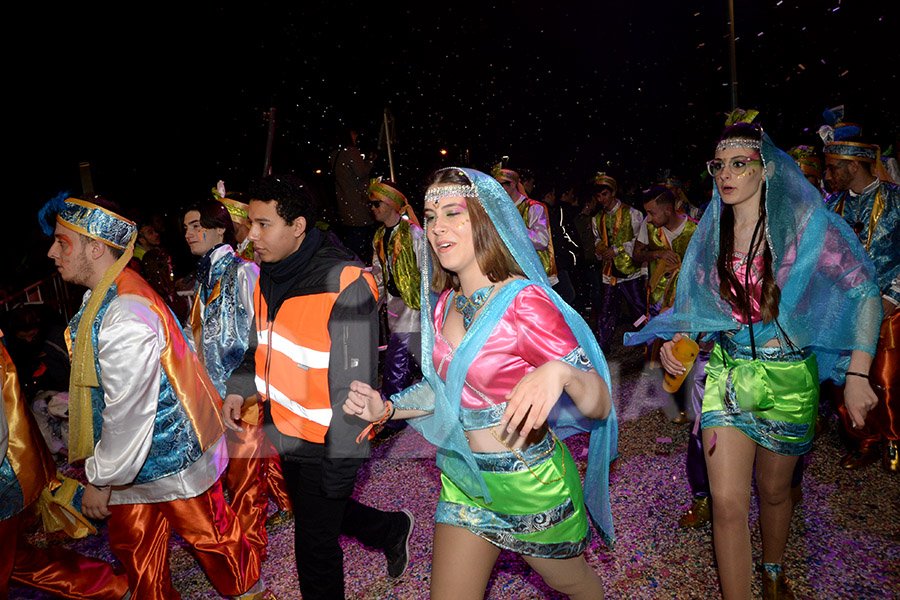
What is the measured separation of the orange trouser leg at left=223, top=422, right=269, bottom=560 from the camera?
3646mm

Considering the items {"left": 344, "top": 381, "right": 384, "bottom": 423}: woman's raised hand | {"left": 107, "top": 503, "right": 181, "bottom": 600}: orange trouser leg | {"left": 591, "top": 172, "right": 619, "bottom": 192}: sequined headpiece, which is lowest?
{"left": 107, "top": 503, "right": 181, "bottom": 600}: orange trouser leg

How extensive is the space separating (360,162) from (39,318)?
4.58 meters

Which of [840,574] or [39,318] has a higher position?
[39,318]

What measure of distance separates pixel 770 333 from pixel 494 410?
57.2 inches

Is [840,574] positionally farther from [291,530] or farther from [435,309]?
[291,530]

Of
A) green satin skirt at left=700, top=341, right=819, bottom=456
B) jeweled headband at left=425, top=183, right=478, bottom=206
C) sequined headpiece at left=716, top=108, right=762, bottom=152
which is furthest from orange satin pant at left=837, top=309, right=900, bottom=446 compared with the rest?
jeweled headband at left=425, top=183, right=478, bottom=206

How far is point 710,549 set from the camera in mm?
3367

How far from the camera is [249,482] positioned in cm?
373

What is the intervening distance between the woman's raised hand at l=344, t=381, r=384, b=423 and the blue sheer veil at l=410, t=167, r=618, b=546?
0.19 meters

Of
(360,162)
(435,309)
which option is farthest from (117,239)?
(360,162)

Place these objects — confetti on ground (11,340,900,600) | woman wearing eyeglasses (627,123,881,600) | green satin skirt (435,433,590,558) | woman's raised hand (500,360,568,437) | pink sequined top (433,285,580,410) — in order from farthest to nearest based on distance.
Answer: confetti on ground (11,340,900,600), woman wearing eyeglasses (627,123,881,600), green satin skirt (435,433,590,558), pink sequined top (433,285,580,410), woman's raised hand (500,360,568,437)

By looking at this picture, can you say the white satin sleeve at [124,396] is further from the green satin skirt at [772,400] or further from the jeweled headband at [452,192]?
the green satin skirt at [772,400]

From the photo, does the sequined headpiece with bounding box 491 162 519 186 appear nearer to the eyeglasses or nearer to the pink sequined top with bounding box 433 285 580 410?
the eyeglasses

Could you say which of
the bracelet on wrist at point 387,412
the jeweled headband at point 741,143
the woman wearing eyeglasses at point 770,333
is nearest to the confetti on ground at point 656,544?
the woman wearing eyeglasses at point 770,333
